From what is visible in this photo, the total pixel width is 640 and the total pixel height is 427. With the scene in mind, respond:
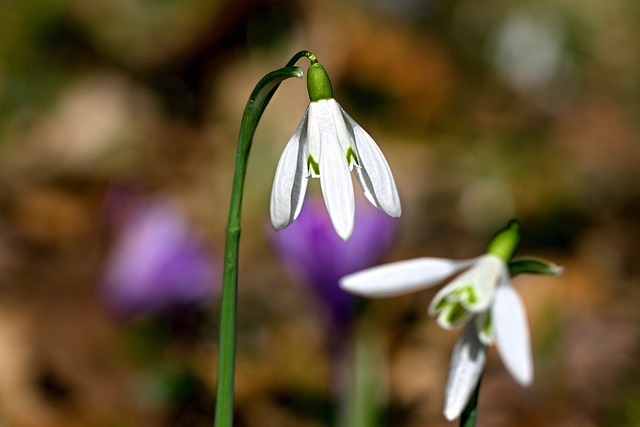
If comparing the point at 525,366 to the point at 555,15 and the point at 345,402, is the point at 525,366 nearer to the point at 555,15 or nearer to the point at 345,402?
the point at 345,402

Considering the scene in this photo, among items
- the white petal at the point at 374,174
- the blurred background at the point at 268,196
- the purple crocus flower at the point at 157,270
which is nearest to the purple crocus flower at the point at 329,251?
the blurred background at the point at 268,196

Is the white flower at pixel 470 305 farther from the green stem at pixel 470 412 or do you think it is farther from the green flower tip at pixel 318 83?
the green flower tip at pixel 318 83

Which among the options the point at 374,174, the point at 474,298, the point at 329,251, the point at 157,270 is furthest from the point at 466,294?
the point at 157,270

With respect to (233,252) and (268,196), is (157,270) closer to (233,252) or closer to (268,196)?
(268,196)

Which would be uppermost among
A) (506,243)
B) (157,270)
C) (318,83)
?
(157,270)

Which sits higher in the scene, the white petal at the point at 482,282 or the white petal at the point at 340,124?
the white petal at the point at 340,124

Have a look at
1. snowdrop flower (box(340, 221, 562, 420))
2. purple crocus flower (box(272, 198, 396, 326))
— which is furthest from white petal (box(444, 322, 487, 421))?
purple crocus flower (box(272, 198, 396, 326))

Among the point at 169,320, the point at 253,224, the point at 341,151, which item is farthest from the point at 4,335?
the point at 341,151
